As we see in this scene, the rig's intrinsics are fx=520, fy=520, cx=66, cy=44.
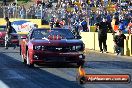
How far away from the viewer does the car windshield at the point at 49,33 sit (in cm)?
1726

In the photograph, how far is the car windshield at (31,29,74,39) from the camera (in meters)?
17.3

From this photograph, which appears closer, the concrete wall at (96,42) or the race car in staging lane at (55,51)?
the race car in staging lane at (55,51)

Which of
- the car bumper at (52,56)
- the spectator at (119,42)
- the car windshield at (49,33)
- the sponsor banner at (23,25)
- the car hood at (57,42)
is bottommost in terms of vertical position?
the sponsor banner at (23,25)

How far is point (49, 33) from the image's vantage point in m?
17.3

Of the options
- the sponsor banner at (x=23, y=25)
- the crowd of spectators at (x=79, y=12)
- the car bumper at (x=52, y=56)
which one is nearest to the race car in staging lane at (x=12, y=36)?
the crowd of spectators at (x=79, y=12)

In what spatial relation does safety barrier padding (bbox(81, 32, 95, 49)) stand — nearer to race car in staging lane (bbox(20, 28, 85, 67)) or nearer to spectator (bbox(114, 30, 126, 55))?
spectator (bbox(114, 30, 126, 55))

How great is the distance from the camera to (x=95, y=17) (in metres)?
37.5

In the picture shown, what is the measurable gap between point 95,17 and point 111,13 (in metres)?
2.66

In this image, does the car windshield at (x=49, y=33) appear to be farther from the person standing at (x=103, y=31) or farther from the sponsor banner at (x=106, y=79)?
the sponsor banner at (x=106, y=79)

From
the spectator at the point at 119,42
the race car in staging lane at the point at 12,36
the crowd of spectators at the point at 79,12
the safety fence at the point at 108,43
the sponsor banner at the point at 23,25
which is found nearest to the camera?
the spectator at the point at 119,42

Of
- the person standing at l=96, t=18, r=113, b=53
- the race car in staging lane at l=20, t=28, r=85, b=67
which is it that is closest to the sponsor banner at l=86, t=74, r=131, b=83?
the race car in staging lane at l=20, t=28, r=85, b=67

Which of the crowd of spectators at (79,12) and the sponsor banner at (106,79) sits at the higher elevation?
the sponsor banner at (106,79)

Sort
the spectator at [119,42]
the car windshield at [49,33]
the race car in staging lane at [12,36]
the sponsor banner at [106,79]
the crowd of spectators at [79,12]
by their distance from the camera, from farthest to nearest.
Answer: the crowd of spectators at [79,12]
the race car in staging lane at [12,36]
the spectator at [119,42]
the car windshield at [49,33]
the sponsor banner at [106,79]

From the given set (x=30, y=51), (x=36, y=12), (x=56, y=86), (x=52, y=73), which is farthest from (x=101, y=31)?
(x=36, y=12)
